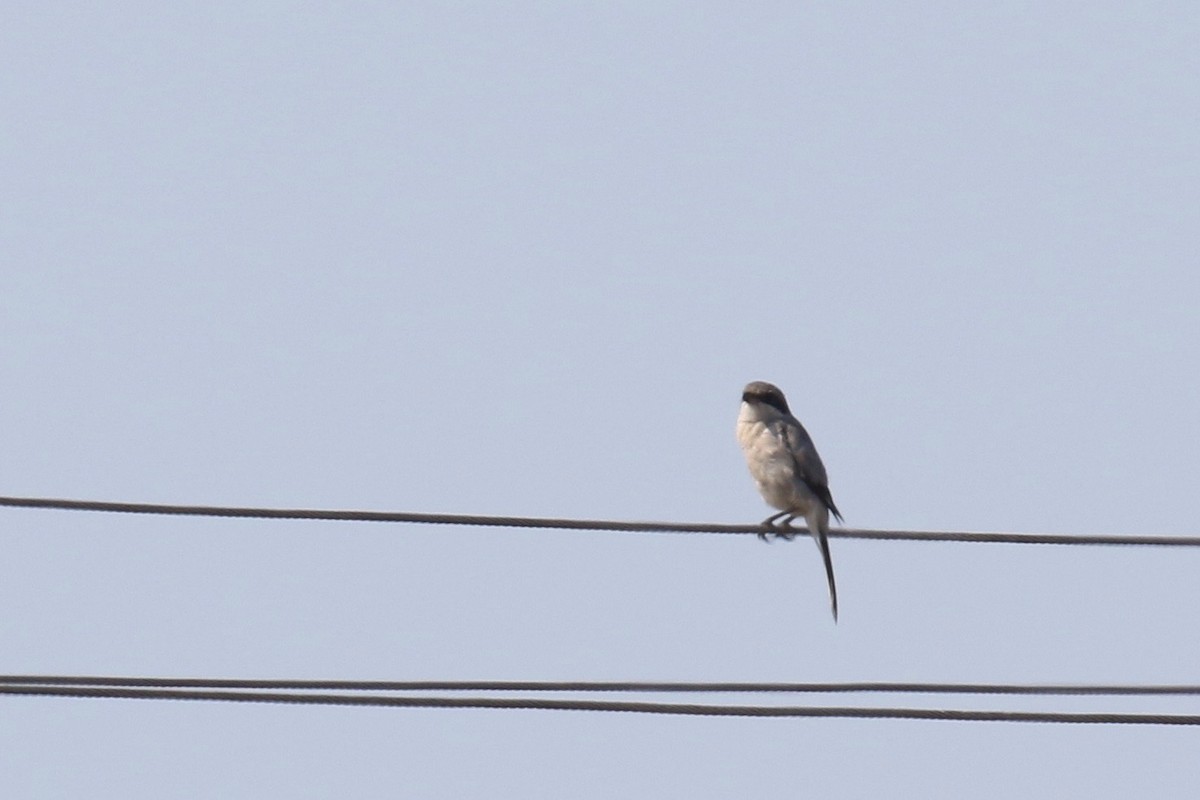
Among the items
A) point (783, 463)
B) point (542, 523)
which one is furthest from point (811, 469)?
point (542, 523)

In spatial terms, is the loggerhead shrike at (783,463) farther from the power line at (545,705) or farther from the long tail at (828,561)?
the power line at (545,705)

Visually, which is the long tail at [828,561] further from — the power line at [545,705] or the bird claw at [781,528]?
the power line at [545,705]

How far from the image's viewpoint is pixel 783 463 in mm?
14547

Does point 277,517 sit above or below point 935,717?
above

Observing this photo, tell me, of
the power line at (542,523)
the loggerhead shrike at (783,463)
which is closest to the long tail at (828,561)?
the loggerhead shrike at (783,463)

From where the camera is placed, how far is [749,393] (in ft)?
49.2

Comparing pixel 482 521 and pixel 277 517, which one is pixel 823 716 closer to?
pixel 482 521

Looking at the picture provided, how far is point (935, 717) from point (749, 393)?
5976 mm

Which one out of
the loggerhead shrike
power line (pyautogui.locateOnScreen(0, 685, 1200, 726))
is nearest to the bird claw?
the loggerhead shrike

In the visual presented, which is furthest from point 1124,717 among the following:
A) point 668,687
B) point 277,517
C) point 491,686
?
point 277,517

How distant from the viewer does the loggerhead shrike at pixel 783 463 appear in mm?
14469

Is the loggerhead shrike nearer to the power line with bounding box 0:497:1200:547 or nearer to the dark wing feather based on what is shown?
the dark wing feather

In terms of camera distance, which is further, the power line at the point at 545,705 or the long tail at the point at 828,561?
the long tail at the point at 828,561

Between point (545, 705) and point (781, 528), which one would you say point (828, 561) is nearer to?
point (781, 528)
